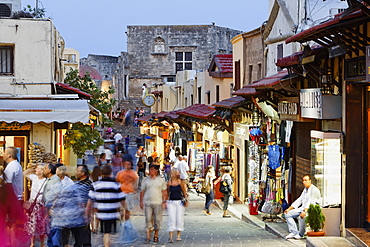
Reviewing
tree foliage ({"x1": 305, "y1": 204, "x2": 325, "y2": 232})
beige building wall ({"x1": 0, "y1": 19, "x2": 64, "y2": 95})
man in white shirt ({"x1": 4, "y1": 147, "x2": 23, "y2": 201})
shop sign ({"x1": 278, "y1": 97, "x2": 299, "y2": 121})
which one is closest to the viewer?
tree foliage ({"x1": 305, "y1": 204, "x2": 325, "y2": 232})

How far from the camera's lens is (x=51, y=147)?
818 inches

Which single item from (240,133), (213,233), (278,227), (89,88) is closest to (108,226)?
(213,233)

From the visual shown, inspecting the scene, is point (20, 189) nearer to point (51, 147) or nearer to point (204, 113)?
Answer: point (51, 147)

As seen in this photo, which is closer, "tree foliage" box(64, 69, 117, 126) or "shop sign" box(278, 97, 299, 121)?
"shop sign" box(278, 97, 299, 121)

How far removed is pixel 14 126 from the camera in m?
20.1

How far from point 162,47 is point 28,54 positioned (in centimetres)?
4238

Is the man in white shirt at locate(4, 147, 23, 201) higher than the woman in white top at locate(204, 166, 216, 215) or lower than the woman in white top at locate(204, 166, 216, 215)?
higher

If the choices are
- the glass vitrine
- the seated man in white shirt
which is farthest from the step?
the seated man in white shirt

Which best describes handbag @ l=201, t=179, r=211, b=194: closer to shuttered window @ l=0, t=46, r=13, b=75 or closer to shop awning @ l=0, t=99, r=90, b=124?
shop awning @ l=0, t=99, r=90, b=124

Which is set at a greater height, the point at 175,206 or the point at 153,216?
the point at 175,206

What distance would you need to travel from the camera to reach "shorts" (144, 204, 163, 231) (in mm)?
13906

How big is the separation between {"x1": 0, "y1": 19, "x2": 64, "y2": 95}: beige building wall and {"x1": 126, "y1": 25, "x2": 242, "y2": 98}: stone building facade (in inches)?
1619

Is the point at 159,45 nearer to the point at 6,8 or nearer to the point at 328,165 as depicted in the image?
the point at 6,8

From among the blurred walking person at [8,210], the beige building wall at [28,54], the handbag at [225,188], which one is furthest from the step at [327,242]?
the beige building wall at [28,54]
